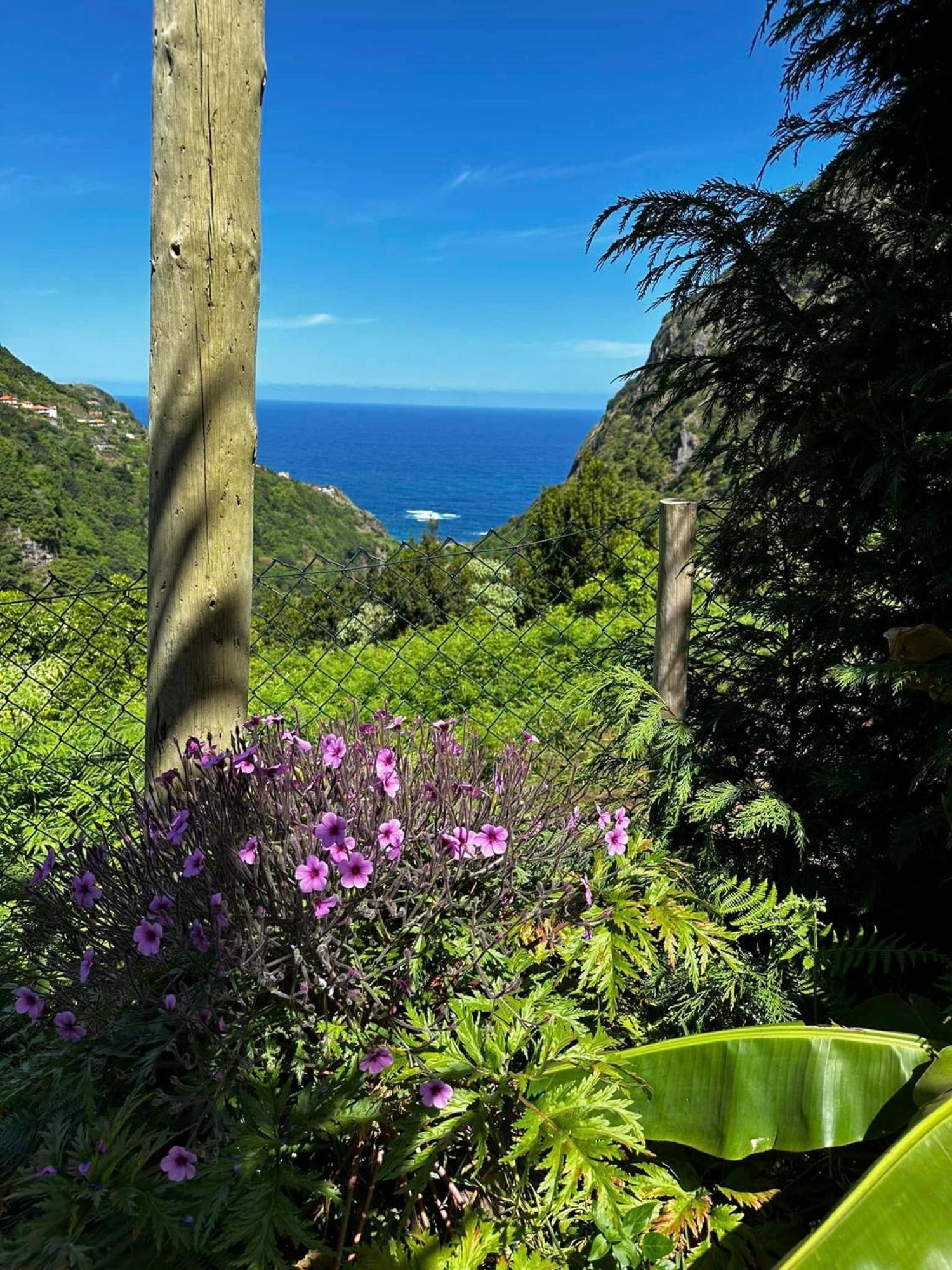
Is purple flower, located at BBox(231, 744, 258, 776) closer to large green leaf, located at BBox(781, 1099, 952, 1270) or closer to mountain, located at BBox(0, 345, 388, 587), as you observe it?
large green leaf, located at BBox(781, 1099, 952, 1270)

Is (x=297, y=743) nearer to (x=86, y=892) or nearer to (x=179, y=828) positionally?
(x=179, y=828)

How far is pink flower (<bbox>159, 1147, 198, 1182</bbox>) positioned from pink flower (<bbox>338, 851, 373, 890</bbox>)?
19.7 inches

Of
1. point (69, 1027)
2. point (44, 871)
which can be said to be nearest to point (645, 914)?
point (69, 1027)

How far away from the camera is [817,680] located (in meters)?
2.37

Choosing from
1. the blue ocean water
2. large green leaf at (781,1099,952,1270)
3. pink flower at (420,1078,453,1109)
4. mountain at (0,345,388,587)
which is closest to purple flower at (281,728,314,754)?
pink flower at (420,1078,453,1109)

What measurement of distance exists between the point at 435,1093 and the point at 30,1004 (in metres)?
0.84

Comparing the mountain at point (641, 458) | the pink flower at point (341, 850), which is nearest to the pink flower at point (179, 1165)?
the pink flower at point (341, 850)

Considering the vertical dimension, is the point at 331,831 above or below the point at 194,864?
above

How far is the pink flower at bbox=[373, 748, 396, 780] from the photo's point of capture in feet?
5.92

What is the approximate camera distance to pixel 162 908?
1652mm

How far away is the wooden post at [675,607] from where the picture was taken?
8.33 ft

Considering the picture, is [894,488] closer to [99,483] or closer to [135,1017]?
[135,1017]

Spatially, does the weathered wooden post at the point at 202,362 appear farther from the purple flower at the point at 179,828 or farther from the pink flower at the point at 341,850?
the pink flower at the point at 341,850

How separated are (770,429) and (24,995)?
2408mm
